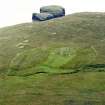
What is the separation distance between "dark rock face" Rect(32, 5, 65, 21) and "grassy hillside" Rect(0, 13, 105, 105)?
10624 millimetres

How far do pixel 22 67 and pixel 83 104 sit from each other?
10889mm

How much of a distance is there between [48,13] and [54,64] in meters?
29.7

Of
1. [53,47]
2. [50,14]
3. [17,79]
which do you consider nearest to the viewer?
[17,79]

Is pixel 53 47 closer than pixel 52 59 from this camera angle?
No

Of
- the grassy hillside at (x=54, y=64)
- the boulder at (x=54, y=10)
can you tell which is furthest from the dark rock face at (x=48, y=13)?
the grassy hillside at (x=54, y=64)

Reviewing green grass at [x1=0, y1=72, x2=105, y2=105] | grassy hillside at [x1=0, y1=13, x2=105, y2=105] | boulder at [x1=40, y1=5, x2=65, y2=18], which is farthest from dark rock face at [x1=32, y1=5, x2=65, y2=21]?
green grass at [x1=0, y1=72, x2=105, y2=105]

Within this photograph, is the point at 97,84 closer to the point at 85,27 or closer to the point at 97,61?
the point at 97,61

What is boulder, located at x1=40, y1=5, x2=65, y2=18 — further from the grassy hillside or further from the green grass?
the green grass

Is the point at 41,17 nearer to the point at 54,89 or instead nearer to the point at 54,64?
the point at 54,64

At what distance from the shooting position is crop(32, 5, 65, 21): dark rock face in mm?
67569

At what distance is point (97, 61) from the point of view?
4131 cm

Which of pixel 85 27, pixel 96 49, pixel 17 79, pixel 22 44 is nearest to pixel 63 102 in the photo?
pixel 17 79

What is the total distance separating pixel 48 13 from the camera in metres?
70.0

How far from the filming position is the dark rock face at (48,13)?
67.6m
